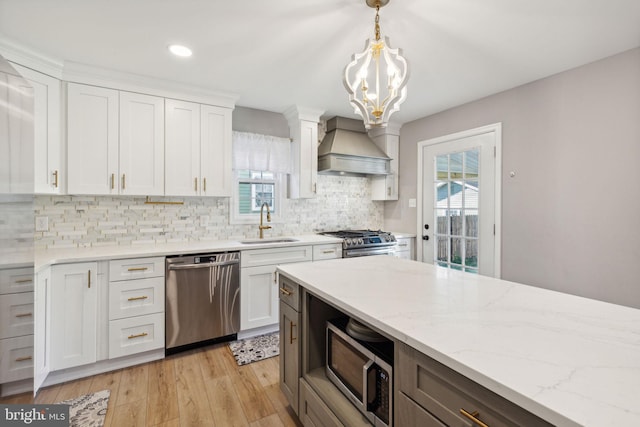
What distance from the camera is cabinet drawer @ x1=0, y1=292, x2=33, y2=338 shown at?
92 centimetres

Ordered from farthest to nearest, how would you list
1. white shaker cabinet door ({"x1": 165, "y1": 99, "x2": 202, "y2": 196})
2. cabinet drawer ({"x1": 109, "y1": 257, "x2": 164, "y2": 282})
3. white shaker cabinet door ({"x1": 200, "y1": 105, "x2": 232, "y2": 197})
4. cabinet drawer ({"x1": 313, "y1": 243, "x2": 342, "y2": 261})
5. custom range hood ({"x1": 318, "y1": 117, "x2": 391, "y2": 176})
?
custom range hood ({"x1": 318, "y1": 117, "x2": 391, "y2": 176})
cabinet drawer ({"x1": 313, "y1": 243, "x2": 342, "y2": 261})
white shaker cabinet door ({"x1": 200, "y1": 105, "x2": 232, "y2": 197})
white shaker cabinet door ({"x1": 165, "y1": 99, "x2": 202, "y2": 196})
cabinet drawer ({"x1": 109, "y1": 257, "x2": 164, "y2": 282})

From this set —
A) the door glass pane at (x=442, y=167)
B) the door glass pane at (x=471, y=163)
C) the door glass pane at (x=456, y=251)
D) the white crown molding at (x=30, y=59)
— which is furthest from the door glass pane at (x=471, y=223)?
the white crown molding at (x=30, y=59)

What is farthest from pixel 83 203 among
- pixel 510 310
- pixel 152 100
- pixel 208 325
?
pixel 510 310

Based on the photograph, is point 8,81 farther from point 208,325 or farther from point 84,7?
point 208,325

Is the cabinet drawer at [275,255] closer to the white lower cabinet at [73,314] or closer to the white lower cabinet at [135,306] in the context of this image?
the white lower cabinet at [135,306]

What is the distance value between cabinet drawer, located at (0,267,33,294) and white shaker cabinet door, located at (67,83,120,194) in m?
1.74

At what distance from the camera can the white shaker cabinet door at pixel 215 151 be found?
301cm

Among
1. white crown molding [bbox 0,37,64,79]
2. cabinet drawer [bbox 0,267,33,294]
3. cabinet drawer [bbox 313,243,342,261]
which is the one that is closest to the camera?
cabinet drawer [bbox 0,267,33,294]

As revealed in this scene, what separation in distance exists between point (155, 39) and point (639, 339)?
2.90 metres

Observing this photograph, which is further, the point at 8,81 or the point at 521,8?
the point at 521,8

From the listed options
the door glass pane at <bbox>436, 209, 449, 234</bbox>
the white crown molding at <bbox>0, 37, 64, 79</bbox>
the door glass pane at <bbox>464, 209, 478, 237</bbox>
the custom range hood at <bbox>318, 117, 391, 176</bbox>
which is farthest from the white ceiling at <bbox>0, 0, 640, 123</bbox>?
the door glass pane at <bbox>436, 209, 449, 234</bbox>

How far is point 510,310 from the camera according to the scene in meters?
1.15

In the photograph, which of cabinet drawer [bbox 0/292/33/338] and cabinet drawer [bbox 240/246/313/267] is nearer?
Result: cabinet drawer [bbox 0/292/33/338]

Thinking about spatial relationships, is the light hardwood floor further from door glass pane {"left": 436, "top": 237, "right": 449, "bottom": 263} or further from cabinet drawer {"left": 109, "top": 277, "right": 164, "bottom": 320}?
door glass pane {"left": 436, "top": 237, "right": 449, "bottom": 263}
